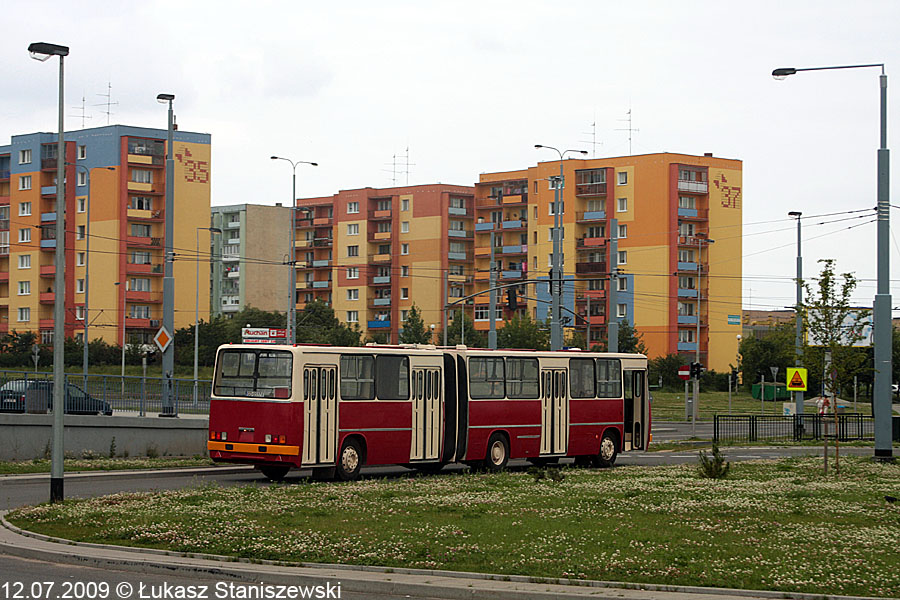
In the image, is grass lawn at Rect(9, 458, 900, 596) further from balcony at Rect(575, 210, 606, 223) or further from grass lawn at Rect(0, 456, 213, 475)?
balcony at Rect(575, 210, 606, 223)

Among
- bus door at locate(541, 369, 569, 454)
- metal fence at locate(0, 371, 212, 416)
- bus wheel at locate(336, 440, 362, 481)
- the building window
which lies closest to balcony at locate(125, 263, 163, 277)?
the building window

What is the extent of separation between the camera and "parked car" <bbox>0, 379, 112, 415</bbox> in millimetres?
31438

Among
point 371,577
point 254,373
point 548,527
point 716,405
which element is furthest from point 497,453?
point 716,405

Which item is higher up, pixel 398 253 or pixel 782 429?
pixel 398 253

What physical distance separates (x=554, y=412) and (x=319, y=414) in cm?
749

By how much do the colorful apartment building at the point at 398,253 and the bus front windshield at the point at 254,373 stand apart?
88.7m

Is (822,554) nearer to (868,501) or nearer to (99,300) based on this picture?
(868,501)

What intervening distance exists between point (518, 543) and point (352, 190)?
110778 millimetres

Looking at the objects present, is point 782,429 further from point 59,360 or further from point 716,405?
point 59,360

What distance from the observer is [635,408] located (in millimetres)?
32281

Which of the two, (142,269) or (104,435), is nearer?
(104,435)

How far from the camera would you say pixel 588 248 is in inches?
4099

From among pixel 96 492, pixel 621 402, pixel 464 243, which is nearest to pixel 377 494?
pixel 96 492

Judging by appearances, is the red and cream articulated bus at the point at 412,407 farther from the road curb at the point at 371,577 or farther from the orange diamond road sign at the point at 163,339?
the road curb at the point at 371,577
